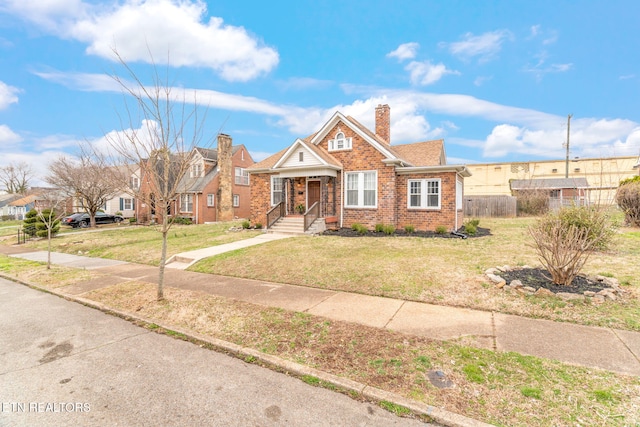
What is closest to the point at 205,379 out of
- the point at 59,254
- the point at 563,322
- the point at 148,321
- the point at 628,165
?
the point at 148,321

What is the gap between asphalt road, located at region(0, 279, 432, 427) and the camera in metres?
2.97

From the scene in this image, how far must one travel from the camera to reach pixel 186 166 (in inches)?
240

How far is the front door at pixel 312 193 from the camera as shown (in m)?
17.6

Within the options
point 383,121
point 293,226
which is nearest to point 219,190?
point 293,226

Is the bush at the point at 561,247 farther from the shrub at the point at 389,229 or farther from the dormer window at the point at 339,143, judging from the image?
the dormer window at the point at 339,143

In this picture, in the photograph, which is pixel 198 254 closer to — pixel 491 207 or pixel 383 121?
pixel 383 121

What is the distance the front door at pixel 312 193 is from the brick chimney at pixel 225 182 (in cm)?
1346

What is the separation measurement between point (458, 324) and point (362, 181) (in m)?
11.8

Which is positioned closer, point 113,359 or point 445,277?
point 113,359

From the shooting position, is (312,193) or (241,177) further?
(241,177)

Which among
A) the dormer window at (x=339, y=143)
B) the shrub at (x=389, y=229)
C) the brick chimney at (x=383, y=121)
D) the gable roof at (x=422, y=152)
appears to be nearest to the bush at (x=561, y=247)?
the shrub at (x=389, y=229)

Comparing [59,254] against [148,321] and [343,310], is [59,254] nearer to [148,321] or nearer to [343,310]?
[148,321]

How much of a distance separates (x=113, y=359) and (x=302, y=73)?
1575cm

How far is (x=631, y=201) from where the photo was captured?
49.3 feet
